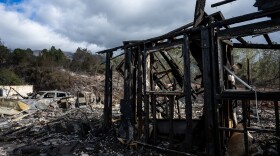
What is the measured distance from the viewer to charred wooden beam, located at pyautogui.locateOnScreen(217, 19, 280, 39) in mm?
5332

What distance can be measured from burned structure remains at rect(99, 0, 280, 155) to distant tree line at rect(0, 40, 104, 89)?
92.0ft

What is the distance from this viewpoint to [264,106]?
754 inches

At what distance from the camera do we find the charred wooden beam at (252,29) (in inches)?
210

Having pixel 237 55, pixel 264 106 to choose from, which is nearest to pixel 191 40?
pixel 264 106

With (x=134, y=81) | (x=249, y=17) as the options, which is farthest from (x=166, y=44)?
(x=249, y=17)

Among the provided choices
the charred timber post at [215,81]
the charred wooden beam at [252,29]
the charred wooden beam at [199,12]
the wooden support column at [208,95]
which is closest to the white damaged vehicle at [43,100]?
the charred wooden beam at [199,12]

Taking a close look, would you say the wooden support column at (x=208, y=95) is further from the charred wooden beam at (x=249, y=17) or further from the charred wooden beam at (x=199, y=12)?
the charred wooden beam at (x=199, y=12)

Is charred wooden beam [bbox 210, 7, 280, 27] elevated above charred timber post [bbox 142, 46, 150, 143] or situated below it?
above

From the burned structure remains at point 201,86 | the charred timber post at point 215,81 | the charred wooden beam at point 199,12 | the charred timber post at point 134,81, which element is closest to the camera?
the burned structure remains at point 201,86

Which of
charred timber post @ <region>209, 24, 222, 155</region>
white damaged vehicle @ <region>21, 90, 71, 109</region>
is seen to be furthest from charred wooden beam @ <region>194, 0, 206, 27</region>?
white damaged vehicle @ <region>21, 90, 71, 109</region>

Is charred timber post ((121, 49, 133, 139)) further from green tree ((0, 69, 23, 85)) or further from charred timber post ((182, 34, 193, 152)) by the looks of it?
green tree ((0, 69, 23, 85))

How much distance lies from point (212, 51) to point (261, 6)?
4.56 ft

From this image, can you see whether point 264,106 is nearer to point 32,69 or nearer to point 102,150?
point 102,150

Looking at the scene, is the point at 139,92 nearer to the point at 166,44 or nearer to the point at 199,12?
the point at 166,44
